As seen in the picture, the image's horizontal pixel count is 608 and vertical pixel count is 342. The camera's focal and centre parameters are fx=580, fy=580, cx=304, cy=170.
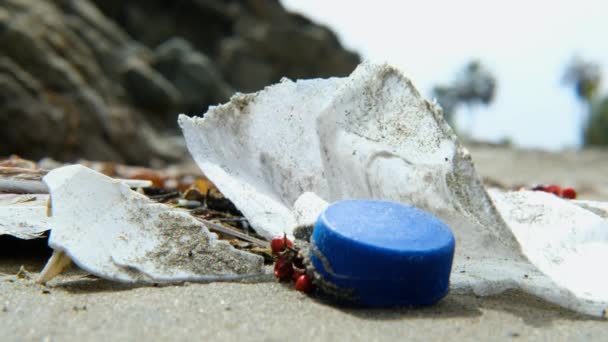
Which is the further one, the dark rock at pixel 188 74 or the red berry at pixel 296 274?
the dark rock at pixel 188 74

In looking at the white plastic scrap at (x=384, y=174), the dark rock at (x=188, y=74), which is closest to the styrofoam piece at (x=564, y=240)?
the white plastic scrap at (x=384, y=174)

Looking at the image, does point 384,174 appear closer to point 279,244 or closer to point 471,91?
point 279,244

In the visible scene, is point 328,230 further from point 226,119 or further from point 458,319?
point 226,119

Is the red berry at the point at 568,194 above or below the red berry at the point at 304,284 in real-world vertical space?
above

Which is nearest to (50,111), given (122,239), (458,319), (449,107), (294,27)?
(122,239)

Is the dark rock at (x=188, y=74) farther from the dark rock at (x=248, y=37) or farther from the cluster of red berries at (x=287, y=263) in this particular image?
the cluster of red berries at (x=287, y=263)

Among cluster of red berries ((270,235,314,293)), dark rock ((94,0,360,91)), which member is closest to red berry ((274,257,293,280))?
cluster of red berries ((270,235,314,293))
